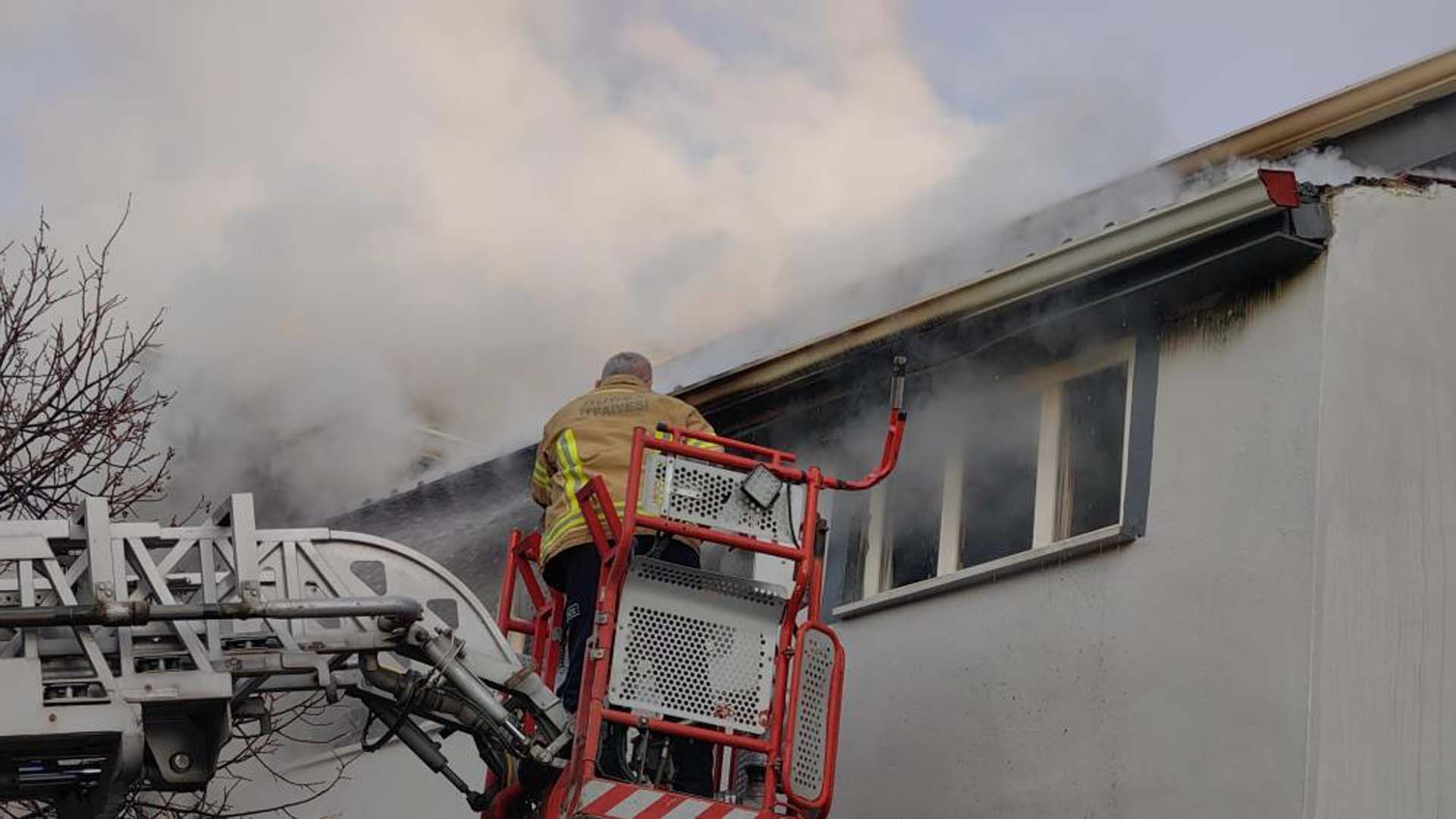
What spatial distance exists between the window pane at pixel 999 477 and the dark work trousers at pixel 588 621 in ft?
6.52

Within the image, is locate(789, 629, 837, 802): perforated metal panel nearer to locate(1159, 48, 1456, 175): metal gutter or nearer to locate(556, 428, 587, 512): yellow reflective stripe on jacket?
locate(556, 428, 587, 512): yellow reflective stripe on jacket

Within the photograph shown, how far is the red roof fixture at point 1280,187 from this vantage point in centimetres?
768

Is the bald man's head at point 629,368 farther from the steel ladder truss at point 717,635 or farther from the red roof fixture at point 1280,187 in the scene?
the red roof fixture at point 1280,187

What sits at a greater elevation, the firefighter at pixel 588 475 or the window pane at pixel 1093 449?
the window pane at pixel 1093 449

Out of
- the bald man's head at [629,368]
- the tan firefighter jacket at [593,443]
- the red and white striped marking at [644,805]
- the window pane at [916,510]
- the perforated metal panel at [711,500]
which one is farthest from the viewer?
the window pane at [916,510]

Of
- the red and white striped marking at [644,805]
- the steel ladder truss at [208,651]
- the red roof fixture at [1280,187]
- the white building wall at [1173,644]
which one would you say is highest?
the red roof fixture at [1280,187]

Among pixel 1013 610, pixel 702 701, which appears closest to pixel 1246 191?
pixel 1013 610

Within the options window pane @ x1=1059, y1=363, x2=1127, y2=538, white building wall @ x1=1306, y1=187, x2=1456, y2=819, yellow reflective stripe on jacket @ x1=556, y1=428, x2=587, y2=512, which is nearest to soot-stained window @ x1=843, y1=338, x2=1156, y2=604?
window pane @ x1=1059, y1=363, x2=1127, y2=538

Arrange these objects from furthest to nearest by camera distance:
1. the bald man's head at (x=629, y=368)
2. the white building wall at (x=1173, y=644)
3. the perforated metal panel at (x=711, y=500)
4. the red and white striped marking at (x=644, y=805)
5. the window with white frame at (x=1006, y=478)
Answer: the window with white frame at (x=1006, y=478) < the bald man's head at (x=629, y=368) < the white building wall at (x=1173, y=644) < the perforated metal panel at (x=711, y=500) < the red and white striped marking at (x=644, y=805)

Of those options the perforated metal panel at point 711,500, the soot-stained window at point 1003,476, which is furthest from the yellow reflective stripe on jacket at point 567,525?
the soot-stained window at point 1003,476

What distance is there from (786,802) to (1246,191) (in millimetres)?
2773

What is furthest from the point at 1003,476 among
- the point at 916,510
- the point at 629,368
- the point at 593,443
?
the point at 593,443

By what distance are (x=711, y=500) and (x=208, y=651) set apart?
5.77 feet

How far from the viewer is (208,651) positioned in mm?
6930
